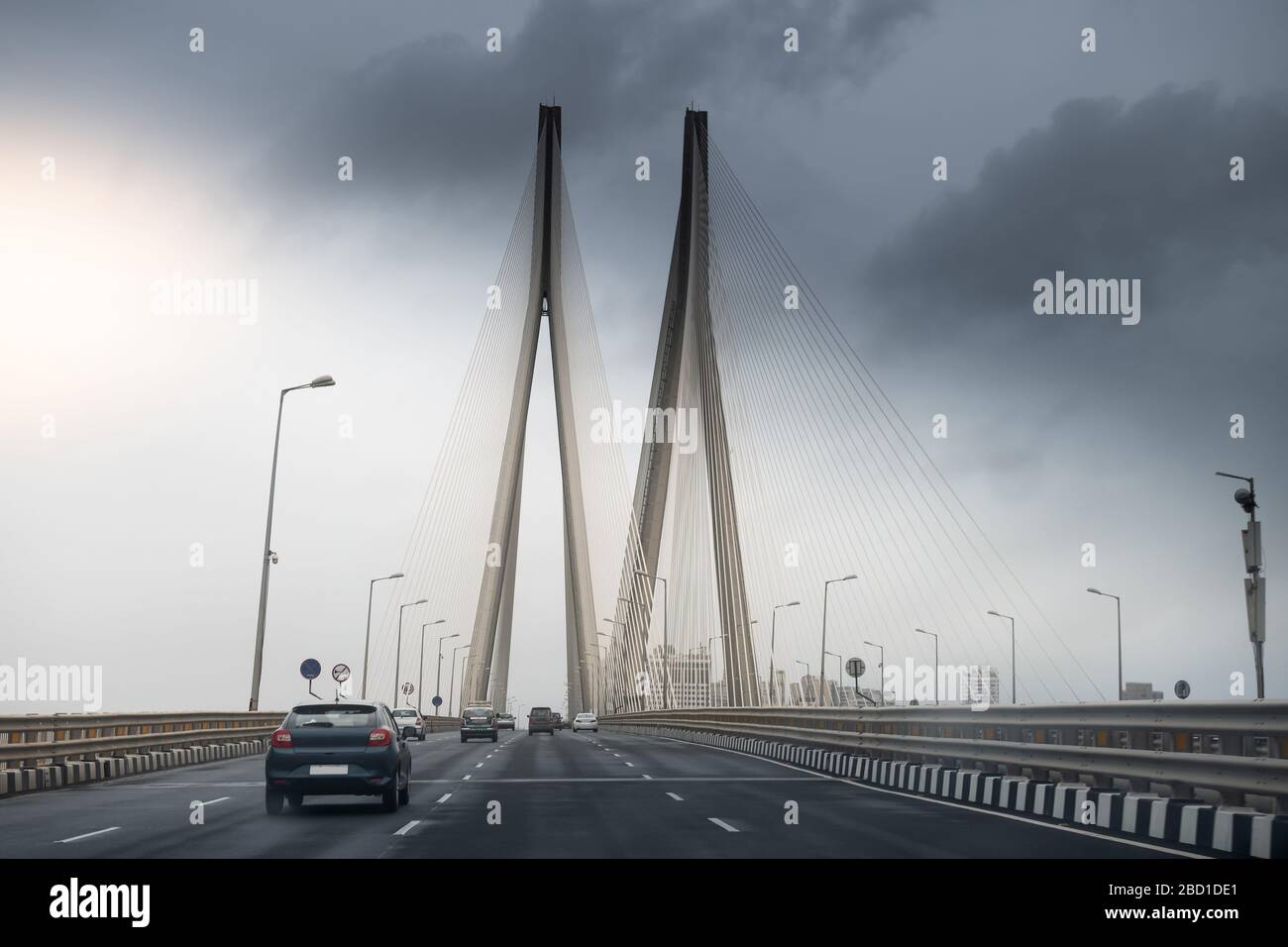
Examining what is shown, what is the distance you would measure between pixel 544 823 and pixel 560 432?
44.8 m

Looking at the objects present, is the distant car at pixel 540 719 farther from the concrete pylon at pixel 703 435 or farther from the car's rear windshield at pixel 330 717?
the car's rear windshield at pixel 330 717

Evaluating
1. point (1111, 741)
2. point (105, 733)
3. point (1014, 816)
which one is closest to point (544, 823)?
point (1014, 816)

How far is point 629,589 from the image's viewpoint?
68188 mm

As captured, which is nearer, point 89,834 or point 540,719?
point 89,834

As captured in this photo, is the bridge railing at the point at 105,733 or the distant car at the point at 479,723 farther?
the distant car at the point at 479,723

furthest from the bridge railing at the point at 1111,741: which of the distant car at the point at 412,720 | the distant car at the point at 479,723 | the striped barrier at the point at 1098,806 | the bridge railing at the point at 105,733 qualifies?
the distant car at the point at 412,720

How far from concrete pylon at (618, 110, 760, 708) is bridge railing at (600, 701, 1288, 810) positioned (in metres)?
15.5

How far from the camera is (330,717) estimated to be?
18812mm

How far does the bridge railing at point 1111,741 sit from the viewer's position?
43.2ft

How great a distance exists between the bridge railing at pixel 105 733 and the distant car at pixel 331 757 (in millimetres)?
6810

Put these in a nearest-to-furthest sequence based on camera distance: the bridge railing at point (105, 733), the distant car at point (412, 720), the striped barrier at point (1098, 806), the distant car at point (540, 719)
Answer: the striped barrier at point (1098, 806)
the bridge railing at point (105, 733)
the distant car at point (412, 720)
the distant car at point (540, 719)

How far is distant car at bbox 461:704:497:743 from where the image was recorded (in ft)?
189

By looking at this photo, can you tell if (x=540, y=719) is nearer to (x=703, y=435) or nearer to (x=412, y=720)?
(x=412, y=720)
